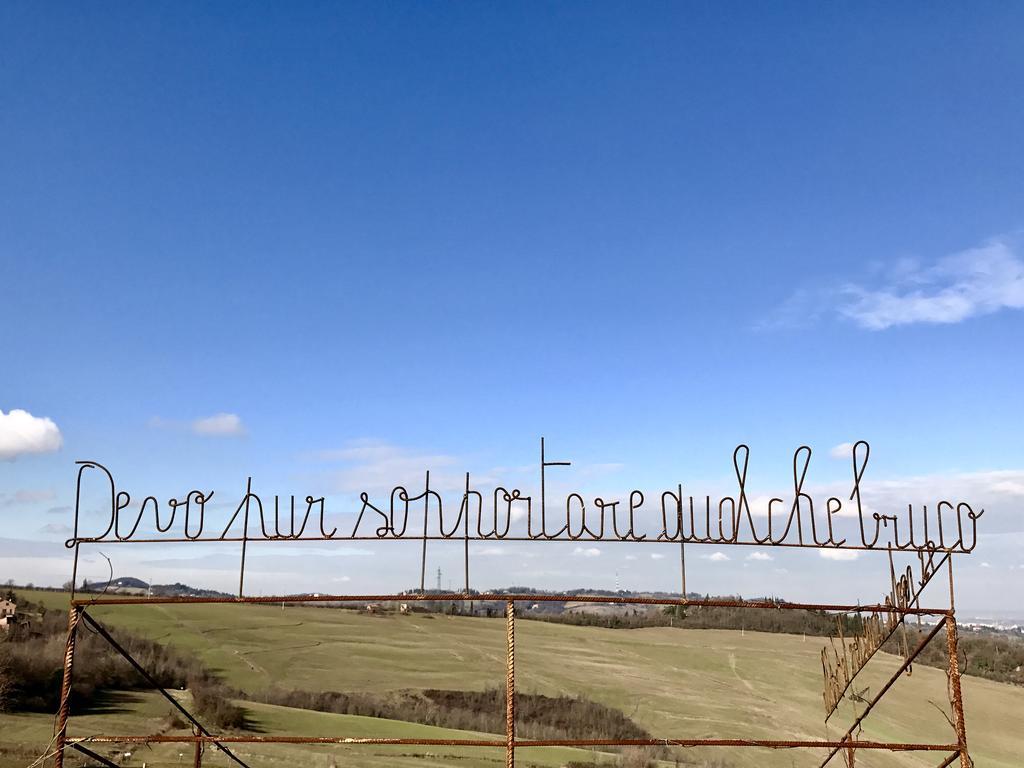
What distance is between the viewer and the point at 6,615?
23234 mm

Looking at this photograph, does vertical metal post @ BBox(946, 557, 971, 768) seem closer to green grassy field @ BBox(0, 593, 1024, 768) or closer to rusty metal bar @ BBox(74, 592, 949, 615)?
rusty metal bar @ BBox(74, 592, 949, 615)

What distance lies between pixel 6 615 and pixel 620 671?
24.4m

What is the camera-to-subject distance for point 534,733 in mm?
25734

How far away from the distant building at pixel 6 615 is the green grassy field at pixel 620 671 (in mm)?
7090

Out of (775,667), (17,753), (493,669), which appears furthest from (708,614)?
(17,753)

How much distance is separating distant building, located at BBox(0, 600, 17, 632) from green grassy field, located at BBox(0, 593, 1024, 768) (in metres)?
7.09

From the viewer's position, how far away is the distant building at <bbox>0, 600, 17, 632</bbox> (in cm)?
2226

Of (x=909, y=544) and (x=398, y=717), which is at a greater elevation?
(x=909, y=544)

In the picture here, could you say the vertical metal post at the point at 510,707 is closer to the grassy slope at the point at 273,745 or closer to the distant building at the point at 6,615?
the grassy slope at the point at 273,745

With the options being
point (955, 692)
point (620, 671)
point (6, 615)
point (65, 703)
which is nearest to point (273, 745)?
point (65, 703)

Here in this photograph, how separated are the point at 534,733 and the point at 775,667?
19.7 metres

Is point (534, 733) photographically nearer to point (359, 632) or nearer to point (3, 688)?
point (3, 688)

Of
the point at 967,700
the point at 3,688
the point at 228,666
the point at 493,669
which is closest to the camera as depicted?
the point at 3,688

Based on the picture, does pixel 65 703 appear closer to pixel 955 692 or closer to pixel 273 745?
pixel 273 745
